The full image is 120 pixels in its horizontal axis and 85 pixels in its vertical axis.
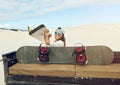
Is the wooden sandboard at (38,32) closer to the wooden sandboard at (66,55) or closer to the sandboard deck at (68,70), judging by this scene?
the wooden sandboard at (66,55)

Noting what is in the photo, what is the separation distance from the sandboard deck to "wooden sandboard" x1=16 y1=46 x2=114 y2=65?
111mm

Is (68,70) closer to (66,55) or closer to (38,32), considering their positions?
(66,55)

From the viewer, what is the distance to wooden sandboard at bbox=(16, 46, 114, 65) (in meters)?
3.72

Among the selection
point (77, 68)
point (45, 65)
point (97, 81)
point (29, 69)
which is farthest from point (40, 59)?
point (97, 81)

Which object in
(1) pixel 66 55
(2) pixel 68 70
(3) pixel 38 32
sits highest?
(3) pixel 38 32

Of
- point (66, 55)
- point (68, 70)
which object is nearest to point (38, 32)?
point (66, 55)

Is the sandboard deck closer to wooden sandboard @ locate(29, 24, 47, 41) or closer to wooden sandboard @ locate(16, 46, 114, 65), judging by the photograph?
wooden sandboard @ locate(16, 46, 114, 65)

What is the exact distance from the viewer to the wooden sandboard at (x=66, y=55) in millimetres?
3723

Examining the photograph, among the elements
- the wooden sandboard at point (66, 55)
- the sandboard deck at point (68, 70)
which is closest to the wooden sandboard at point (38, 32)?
the wooden sandboard at point (66, 55)

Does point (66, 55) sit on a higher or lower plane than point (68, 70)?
higher

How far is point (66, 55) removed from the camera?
3.86 meters

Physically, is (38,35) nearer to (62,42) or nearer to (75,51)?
(62,42)

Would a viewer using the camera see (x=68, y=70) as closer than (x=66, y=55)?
Yes

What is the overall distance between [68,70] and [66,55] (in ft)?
1.48
